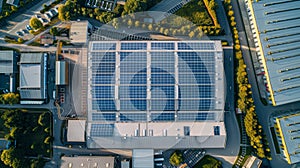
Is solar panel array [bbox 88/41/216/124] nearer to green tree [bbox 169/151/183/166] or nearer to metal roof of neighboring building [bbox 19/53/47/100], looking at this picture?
green tree [bbox 169/151/183/166]

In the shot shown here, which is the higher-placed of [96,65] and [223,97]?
[96,65]

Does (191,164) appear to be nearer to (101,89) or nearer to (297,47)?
(101,89)

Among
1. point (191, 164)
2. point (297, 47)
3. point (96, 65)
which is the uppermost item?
point (297, 47)

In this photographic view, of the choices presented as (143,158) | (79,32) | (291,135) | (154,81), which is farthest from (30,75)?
(291,135)

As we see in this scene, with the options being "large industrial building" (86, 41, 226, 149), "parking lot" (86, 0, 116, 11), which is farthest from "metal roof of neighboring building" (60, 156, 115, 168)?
"parking lot" (86, 0, 116, 11)

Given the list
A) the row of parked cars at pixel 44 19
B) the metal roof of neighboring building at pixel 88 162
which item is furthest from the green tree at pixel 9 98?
the metal roof of neighboring building at pixel 88 162

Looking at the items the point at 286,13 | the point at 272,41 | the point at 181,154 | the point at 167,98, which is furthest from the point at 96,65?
the point at 286,13
